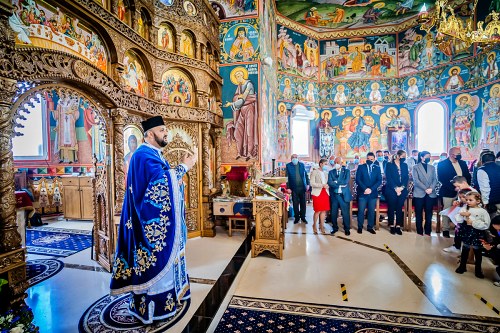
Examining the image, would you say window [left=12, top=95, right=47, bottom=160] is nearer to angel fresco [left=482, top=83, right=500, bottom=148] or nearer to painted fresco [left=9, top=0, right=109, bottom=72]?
painted fresco [left=9, top=0, right=109, bottom=72]

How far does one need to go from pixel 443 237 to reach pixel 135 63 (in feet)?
27.2

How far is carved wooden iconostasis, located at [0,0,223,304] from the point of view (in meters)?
2.94

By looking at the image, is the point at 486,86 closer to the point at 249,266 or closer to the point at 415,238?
the point at 415,238

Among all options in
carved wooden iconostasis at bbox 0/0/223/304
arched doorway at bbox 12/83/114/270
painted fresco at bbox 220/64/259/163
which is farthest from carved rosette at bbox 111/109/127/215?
painted fresco at bbox 220/64/259/163

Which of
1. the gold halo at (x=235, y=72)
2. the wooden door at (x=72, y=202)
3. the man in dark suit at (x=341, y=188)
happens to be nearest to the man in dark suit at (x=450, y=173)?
the man in dark suit at (x=341, y=188)

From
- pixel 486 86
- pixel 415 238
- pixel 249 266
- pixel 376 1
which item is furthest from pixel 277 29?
pixel 249 266

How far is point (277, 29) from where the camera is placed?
1265cm

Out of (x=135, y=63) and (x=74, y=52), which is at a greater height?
(x=135, y=63)

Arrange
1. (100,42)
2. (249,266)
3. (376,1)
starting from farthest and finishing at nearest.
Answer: (376,1)
(249,266)
(100,42)

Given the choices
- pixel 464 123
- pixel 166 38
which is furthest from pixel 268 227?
pixel 464 123

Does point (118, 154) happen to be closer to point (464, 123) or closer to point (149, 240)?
point (149, 240)

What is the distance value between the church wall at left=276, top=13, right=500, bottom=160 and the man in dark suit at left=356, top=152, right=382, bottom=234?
277 inches

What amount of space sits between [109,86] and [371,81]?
14.0 meters

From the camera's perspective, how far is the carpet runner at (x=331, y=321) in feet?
9.32
